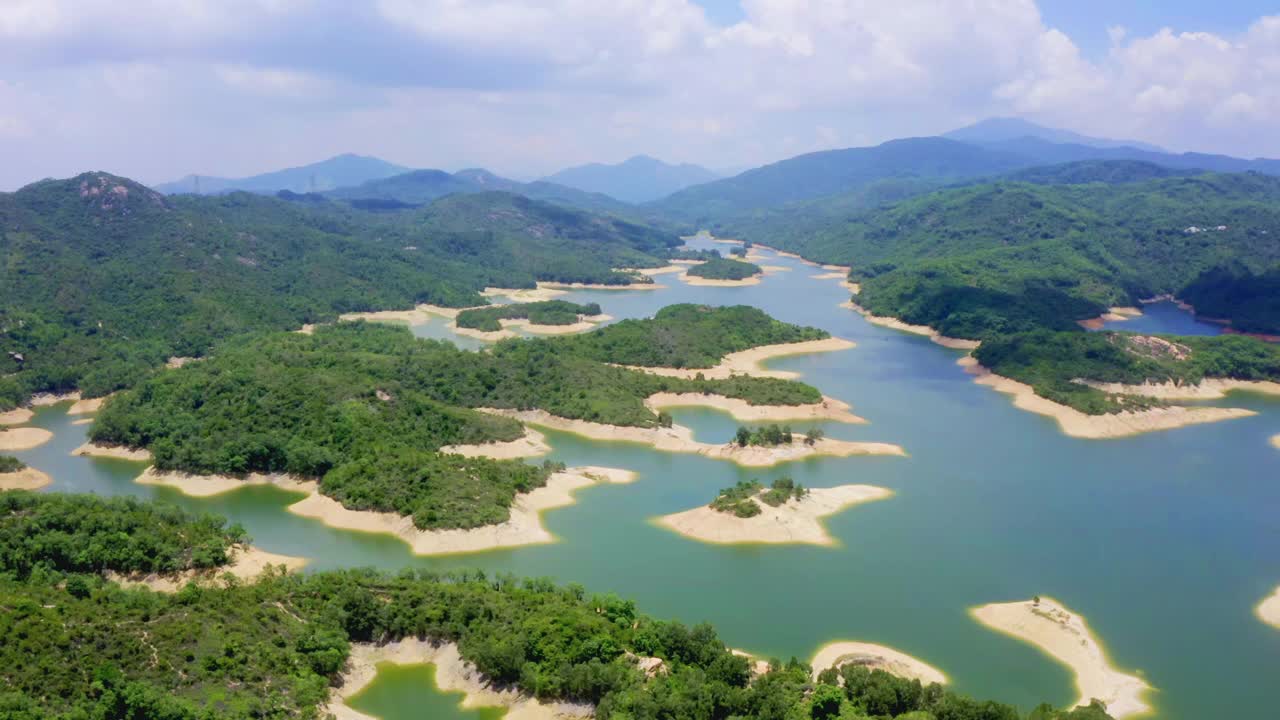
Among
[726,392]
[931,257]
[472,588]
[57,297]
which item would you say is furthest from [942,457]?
[931,257]

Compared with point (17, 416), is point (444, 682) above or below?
below

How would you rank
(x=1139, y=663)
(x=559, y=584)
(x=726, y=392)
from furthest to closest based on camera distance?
(x=726, y=392)
(x=559, y=584)
(x=1139, y=663)

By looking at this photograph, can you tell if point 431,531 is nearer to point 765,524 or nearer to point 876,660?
point 765,524

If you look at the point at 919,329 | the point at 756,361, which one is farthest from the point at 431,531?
the point at 919,329

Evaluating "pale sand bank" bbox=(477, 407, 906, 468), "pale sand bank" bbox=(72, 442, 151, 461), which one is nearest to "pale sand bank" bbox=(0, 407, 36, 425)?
"pale sand bank" bbox=(72, 442, 151, 461)

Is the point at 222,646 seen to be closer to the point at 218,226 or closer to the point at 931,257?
the point at 218,226

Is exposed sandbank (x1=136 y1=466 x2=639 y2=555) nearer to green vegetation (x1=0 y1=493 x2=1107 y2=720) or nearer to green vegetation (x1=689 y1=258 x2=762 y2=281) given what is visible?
green vegetation (x1=0 y1=493 x2=1107 y2=720)
